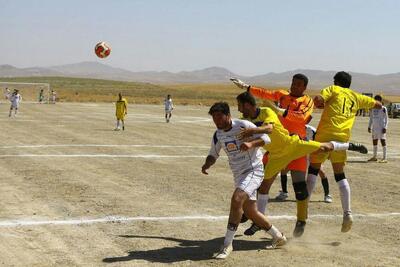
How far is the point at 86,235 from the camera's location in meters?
8.20

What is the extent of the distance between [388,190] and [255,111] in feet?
20.8

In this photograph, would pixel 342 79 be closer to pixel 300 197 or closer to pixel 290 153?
pixel 290 153

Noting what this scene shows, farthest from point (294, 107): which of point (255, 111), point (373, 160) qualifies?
point (373, 160)

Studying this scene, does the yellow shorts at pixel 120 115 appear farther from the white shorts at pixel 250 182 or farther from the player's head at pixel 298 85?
the white shorts at pixel 250 182

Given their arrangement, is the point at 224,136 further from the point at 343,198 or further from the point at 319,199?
the point at 319,199

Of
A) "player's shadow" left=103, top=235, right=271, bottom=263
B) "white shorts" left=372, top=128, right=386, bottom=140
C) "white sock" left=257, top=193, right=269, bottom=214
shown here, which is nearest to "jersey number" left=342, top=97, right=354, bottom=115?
"white sock" left=257, top=193, right=269, bottom=214

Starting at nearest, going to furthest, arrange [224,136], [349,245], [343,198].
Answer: [224,136] → [349,245] → [343,198]

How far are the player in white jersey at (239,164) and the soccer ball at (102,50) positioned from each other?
21.6 m

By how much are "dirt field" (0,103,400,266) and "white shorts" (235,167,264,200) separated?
840mm

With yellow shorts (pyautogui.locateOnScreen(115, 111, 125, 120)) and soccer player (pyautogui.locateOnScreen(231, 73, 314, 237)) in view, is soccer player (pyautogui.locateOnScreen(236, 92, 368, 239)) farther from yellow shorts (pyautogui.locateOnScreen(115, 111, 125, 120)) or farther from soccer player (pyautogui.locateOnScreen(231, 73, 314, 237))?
yellow shorts (pyautogui.locateOnScreen(115, 111, 125, 120))

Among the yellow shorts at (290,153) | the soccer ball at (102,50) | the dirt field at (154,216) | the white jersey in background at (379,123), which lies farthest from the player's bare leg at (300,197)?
the soccer ball at (102,50)

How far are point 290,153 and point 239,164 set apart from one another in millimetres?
892

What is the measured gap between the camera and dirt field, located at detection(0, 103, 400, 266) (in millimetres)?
7348

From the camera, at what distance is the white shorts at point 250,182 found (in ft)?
23.6
